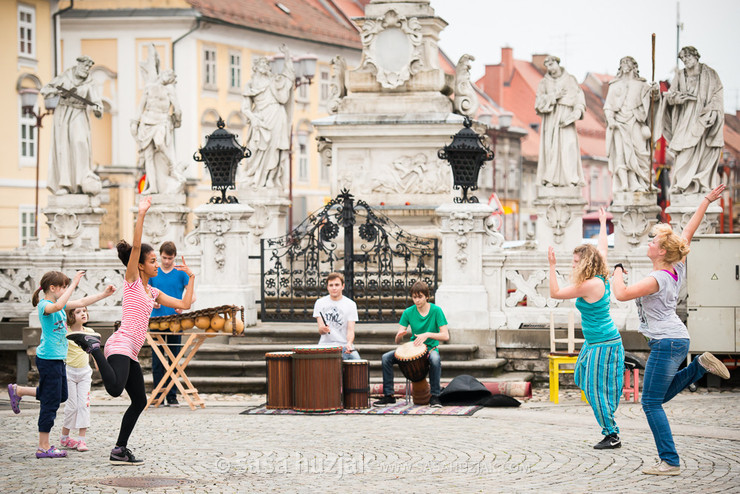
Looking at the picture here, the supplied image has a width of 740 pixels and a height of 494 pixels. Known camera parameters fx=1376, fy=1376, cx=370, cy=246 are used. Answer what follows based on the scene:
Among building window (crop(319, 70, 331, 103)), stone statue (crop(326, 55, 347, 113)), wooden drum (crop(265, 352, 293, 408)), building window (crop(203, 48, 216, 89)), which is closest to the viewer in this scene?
wooden drum (crop(265, 352, 293, 408))

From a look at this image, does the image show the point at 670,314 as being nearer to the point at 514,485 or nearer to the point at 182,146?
the point at 514,485

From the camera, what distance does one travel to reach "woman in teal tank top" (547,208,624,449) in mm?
10984

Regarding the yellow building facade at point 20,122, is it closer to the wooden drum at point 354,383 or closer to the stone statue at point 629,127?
the stone statue at point 629,127

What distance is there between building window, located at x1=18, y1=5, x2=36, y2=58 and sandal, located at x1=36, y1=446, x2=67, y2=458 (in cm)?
3729

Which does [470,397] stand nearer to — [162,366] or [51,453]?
[162,366]

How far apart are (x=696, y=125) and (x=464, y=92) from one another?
4.25 meters

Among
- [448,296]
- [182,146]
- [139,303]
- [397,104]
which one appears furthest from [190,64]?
[139,303]

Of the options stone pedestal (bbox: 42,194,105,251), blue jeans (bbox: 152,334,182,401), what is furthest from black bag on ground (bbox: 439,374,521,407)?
stone pedestal (bbox: 42,194,105,251)

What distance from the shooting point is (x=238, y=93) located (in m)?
54.0

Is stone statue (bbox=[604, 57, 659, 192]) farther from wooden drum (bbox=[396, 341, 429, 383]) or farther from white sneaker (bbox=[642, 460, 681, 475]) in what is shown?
white sneaker (bbox=[642, 460, 681, 475])

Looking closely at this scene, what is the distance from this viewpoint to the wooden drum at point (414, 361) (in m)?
14.4

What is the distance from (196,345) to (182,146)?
1449 inches

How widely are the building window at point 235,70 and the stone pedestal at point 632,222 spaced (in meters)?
35.3

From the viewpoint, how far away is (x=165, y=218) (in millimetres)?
21031
